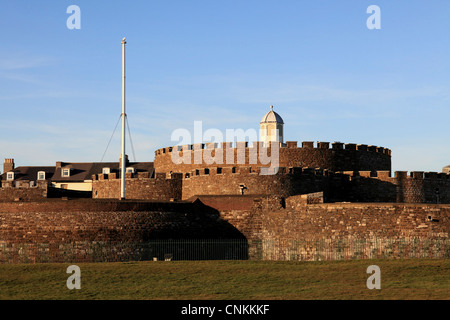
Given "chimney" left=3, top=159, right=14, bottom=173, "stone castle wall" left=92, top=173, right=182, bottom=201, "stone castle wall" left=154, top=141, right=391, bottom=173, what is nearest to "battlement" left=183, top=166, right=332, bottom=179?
"stone castle wall" left=92, top=173, right=182, bottom=201

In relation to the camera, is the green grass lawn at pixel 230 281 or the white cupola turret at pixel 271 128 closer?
the green grass lawn at pixel 230 281

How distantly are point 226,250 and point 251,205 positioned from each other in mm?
3656

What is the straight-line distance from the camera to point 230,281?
34.2 metres

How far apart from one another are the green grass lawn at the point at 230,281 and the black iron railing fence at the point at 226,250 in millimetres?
4593

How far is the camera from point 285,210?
157 ft

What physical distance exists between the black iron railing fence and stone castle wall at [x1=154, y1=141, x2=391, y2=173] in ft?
42.4

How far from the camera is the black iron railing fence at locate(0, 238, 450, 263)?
42.9m

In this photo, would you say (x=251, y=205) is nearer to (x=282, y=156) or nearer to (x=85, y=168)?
(x=282, y=156)

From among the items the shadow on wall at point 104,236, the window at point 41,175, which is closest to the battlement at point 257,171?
the shadow on wall at point 104,236

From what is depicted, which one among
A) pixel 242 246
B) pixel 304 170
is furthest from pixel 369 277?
pixel 304 170

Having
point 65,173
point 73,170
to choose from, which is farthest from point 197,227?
point 73,170

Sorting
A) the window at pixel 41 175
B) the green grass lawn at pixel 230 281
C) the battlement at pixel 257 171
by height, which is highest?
the window at pixel 41 175

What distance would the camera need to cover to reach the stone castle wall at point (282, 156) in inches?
2397

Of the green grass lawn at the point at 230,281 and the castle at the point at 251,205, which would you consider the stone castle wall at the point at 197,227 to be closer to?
the castle at the point at 251,205
